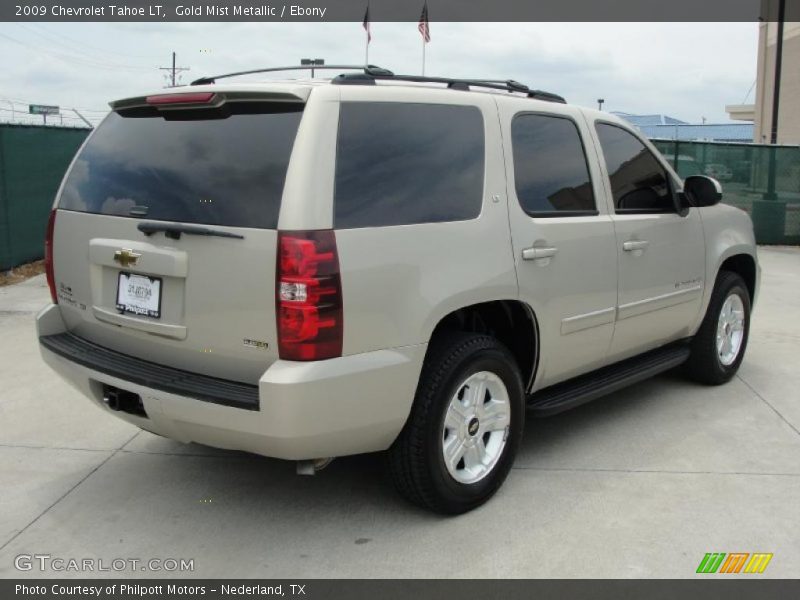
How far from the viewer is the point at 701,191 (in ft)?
16.3

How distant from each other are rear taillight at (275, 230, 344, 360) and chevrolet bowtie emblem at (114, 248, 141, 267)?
→ 746 millimetres

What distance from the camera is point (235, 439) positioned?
3094mm

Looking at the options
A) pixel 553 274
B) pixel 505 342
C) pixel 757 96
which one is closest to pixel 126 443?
pixel 505 342

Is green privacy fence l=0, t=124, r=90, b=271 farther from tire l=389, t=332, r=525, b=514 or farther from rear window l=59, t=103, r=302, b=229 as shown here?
tire l=389, t=332, r=525, b=514

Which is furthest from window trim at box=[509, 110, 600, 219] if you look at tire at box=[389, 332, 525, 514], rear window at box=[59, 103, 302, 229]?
rear window at box=[59, 103, 302, 229]

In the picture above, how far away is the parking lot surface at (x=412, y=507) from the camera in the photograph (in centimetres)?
325

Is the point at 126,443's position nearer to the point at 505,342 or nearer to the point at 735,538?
the point at 505,342

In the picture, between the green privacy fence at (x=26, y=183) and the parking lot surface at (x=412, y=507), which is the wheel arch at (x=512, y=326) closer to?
the parking lot surface at (x=412, y=507)

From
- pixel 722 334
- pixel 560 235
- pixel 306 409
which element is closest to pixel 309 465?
pixel 306 409

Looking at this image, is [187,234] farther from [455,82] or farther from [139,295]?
[455,82]

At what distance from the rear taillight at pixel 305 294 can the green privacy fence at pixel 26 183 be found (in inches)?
313

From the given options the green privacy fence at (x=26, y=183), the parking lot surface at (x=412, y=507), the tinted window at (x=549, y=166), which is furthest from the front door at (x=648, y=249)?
the green privacy fence at (x=26, y=183)

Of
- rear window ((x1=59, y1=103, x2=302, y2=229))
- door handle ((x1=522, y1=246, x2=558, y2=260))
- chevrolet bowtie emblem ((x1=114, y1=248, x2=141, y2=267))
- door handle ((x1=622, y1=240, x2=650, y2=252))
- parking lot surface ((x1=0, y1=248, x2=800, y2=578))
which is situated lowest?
parking lot surface ((x1=0, y1=248, x2=800, y2=578))

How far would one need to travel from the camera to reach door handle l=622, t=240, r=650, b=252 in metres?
4.41
